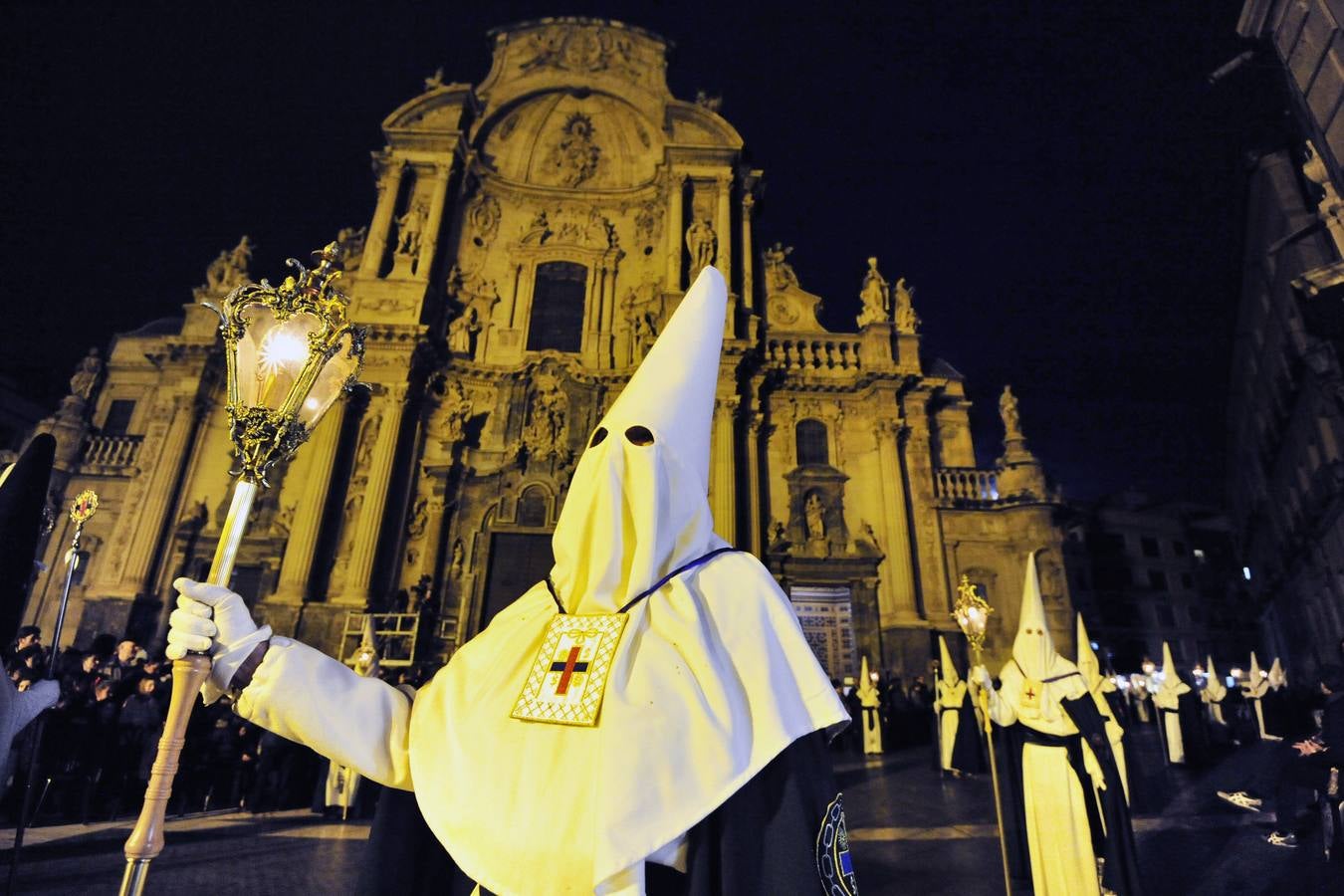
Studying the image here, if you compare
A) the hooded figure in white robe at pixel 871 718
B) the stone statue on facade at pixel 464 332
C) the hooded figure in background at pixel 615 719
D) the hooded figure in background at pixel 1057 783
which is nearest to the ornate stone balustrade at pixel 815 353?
the stone statue on facade at pixel 464 332

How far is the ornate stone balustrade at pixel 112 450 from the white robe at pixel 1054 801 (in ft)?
70.3

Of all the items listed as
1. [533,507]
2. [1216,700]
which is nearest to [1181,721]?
[1216,700]

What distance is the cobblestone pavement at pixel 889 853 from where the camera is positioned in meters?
4.63

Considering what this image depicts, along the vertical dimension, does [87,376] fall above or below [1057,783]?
above

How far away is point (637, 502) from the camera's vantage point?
2199mm

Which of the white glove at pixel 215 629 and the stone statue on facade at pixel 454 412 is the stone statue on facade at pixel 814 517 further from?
the white glove at pixel 215 629

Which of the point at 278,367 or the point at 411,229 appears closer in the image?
the point at 278,367

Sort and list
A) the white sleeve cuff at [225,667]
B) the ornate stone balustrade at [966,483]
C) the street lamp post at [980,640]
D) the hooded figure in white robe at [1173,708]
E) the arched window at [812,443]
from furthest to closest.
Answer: the arched window at [812,443] → the ornate stone balustrade at [966,483] → the hooded figure in white robe at [1173,708] → the street lamp post at [980,640] → the white sleeve cuff at [225,667]

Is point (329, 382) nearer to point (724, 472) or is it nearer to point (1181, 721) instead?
point (724, 472)

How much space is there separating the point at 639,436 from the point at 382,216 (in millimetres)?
19222

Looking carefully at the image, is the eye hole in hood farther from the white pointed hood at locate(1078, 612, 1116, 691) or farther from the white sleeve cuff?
the white pointed hood at locate(1078, 612, 1116, 691)

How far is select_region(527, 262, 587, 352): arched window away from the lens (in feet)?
60.8

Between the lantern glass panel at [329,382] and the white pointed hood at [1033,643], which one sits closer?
the lantern glass panel at [329,382]

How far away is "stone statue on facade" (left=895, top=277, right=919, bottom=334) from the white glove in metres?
19.0
